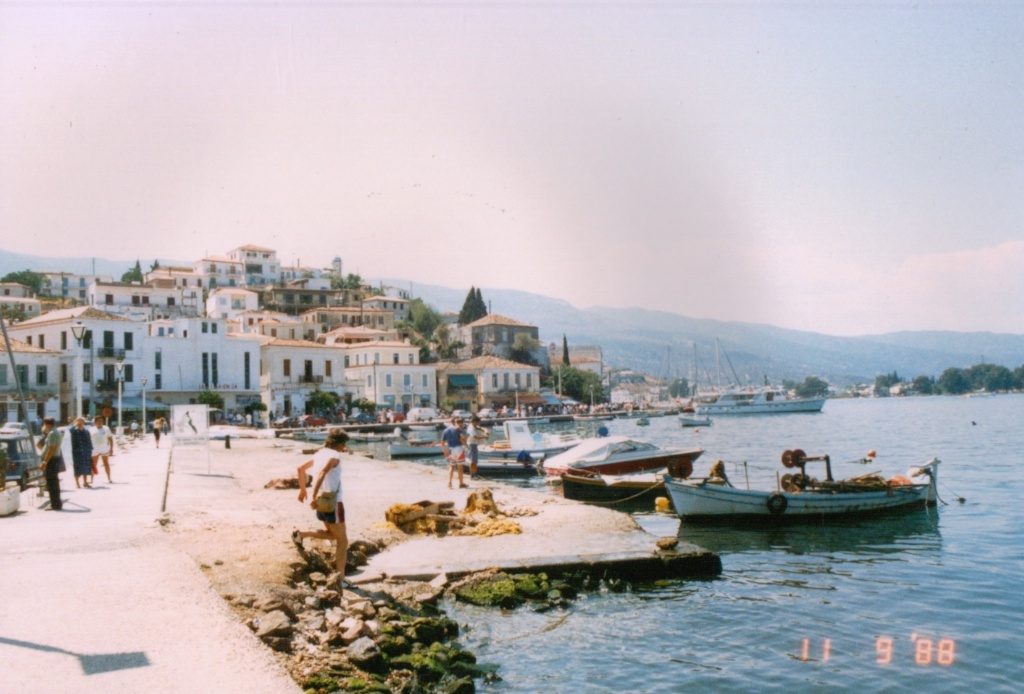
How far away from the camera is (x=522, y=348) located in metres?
113

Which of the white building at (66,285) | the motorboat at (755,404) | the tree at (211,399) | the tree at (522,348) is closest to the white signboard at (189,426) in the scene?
the tree at (211,399)

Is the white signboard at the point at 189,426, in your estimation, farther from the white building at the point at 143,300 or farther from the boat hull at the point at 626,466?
the white building at the point at 143,300

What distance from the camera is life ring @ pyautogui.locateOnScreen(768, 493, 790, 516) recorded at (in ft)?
69.8

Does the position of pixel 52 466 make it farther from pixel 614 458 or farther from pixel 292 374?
pixel 292 374

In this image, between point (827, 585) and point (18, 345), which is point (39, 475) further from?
point (18, 345)

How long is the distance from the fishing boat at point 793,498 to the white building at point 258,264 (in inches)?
4335

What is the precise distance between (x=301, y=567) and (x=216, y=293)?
98307 mm

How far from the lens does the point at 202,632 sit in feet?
23.4

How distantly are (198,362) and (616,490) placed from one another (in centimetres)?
5459

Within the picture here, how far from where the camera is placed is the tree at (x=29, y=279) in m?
111

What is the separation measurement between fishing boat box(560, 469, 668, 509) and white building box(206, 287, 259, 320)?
82702 millimetres

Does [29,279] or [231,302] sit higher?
[29,279]

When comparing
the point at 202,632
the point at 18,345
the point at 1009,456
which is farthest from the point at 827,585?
the point at 18,345

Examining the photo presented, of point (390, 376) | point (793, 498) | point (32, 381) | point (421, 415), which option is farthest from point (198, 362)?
point (793, 498)
